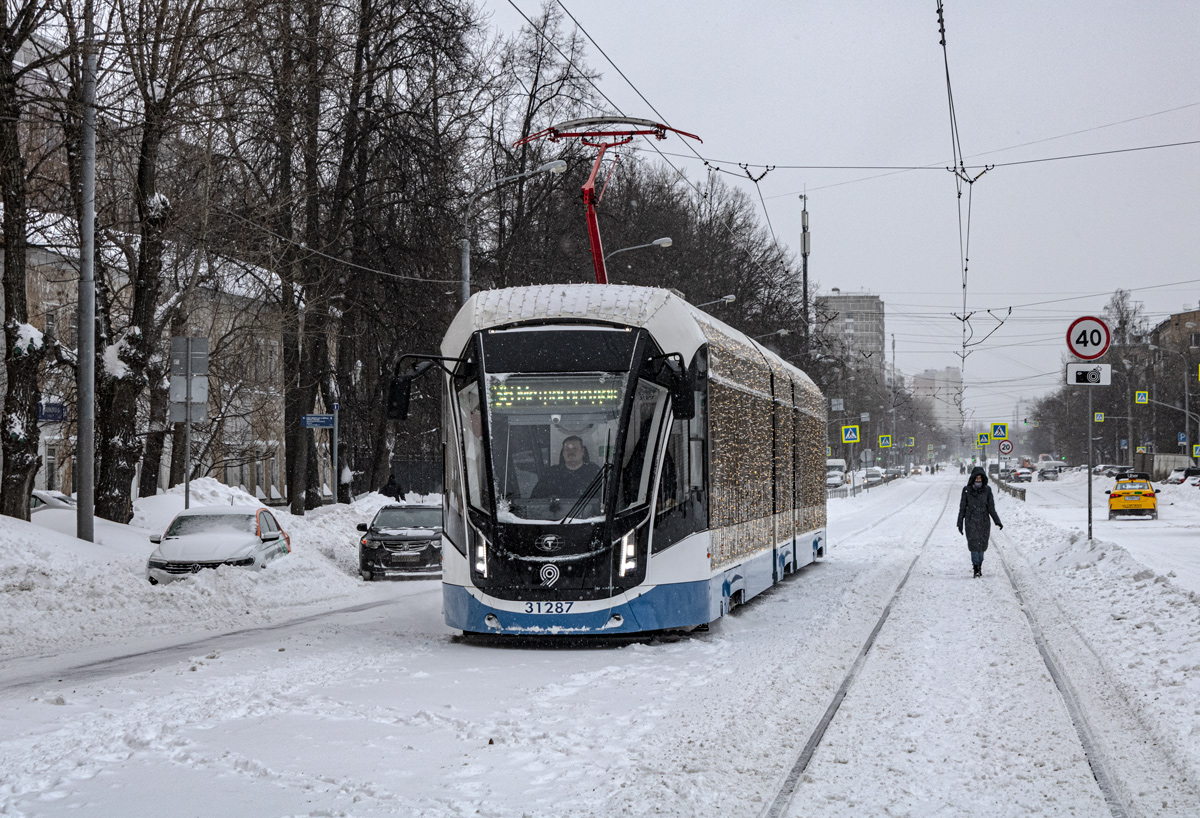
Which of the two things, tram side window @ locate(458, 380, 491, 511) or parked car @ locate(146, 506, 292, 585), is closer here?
tram side window @ locate(458, 380, 491, 511)

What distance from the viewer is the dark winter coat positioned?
65.0 feet

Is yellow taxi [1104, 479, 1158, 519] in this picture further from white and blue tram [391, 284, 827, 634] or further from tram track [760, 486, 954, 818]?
white and blue tram [391, 284, 827, 634]

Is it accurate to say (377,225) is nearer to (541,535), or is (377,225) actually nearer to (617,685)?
(541,535)

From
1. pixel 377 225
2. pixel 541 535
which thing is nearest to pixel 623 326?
pixel 541 535

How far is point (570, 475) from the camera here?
11141mm

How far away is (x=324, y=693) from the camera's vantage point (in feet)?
28.8

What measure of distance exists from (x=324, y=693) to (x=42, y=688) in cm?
217

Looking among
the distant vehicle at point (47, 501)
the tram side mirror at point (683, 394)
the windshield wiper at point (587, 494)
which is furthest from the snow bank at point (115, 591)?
the distant vehicle at point (47, 501)

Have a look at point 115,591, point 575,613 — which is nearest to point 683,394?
point 575,613

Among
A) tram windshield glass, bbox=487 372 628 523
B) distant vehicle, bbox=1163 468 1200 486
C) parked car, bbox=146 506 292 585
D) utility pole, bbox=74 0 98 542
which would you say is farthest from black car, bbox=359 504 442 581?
distant vehicle, bbox=1163 468 1200 486

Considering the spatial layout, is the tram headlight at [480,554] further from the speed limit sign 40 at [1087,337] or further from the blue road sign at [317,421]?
the blue road sign at [317,421]

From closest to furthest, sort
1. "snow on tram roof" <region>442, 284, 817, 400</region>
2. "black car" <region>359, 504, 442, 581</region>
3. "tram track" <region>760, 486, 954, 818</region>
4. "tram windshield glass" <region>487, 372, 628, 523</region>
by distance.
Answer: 1. "tram track" <region>760, 486, 954, 818</region>
2. "tram windshield glass" <region>487, 372, 628, 523</region>
3. "snow on tram roof" <region>442, 284, 817, 400</region>
4. "black car" <region>359, 504, 442, 581</region>

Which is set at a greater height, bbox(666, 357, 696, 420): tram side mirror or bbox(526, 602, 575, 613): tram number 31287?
bbox(666, 357, 696, 420): tram side mirror

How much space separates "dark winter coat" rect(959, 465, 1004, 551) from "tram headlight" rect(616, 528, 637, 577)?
995cm
